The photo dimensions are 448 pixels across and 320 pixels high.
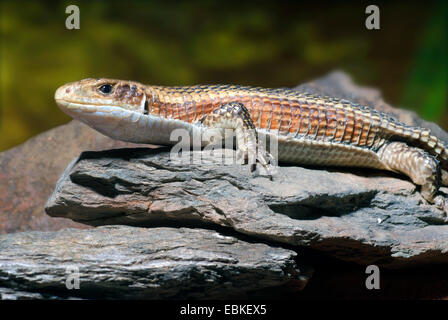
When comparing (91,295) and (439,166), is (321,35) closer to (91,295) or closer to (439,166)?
(439,166)

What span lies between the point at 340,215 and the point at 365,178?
0.60m

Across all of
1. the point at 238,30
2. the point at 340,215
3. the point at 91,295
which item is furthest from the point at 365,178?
the point at 91,295

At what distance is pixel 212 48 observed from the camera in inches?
174

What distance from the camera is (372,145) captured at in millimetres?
4566

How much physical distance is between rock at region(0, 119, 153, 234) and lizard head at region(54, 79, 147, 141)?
1.44 m

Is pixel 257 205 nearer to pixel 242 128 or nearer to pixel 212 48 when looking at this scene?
pixel 242 128

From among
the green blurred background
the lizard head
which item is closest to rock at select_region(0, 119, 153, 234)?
the green blurred background

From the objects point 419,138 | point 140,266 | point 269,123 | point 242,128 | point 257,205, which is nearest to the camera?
point 140,266

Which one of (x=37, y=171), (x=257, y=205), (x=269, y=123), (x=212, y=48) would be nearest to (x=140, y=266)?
(x=257, y=205)

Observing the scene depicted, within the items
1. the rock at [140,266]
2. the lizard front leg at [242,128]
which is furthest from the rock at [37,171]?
the lizard front leg at [242,128]

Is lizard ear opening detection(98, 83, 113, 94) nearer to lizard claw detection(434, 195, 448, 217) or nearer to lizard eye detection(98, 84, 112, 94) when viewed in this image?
lizard eye detection(98, 84, 112, 94)

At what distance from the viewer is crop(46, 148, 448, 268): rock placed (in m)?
3.81

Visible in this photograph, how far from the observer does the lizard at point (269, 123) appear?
3.92 metres

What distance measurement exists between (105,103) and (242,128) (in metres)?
1.13
